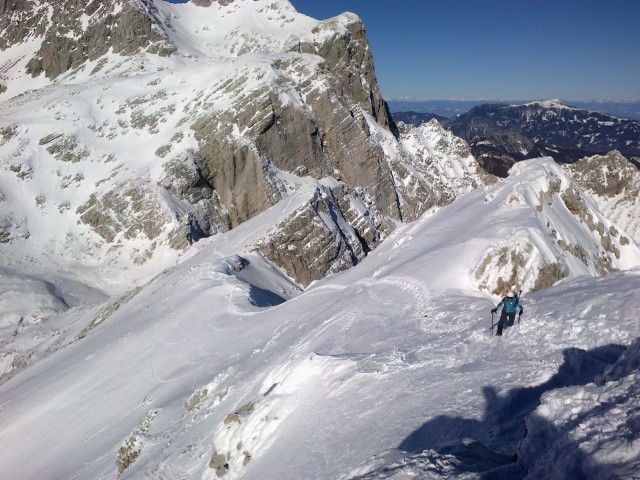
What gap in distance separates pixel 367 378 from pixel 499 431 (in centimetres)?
390

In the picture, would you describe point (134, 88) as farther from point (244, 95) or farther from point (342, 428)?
point (342, 428)

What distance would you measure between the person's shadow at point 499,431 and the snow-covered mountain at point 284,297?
5 centimetres

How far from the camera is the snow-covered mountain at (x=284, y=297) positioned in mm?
8984

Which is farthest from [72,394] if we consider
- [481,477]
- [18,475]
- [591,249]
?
[591,249]

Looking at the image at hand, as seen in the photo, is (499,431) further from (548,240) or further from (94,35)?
(94,35)

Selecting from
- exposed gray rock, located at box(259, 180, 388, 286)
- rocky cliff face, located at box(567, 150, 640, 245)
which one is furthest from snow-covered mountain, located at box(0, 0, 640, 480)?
rocky cliff face, located at box(567, 150, 640, 245)

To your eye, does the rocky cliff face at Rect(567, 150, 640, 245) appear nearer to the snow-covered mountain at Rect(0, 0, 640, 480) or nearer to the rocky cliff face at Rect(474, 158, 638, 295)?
the snow-covered mountain at Rect(0, 0, 640, 480)

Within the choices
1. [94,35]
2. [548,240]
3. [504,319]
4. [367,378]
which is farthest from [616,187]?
[94,35]

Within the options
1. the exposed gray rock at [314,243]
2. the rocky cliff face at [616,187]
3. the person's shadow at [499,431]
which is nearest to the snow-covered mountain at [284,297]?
the person's shadow at [499,431]

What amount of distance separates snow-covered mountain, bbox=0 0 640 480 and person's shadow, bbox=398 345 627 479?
2.0 inches

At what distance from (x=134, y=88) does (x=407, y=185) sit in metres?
46.9

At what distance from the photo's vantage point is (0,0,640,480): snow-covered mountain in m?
8.98

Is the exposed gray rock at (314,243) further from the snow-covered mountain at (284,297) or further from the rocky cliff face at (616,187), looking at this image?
the rocky cliff face at (616,187)

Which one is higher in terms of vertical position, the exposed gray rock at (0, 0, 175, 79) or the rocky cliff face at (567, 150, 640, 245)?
the exposed gray rock at (0, 0, 175, 79)
